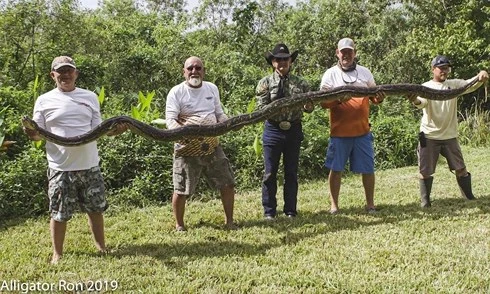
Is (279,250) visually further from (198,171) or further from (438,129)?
(438,129)

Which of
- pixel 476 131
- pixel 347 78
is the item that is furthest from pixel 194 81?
pixel 476 131

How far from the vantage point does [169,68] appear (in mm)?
11398

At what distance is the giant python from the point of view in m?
3.88

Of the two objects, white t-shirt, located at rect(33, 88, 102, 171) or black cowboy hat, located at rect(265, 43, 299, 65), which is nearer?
white t-shirt, located at rect(33, 88, 102, 171)

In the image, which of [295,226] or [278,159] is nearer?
[295,226]

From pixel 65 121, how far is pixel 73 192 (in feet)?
2.10

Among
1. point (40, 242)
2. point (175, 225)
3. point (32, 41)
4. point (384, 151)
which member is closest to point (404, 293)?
point (175, 225)

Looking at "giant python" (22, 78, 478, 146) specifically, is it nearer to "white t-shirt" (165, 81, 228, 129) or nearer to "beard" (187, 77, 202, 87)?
"white t-shirt" (165, 81, 228, 129)

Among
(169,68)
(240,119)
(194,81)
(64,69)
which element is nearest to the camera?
(64,69)

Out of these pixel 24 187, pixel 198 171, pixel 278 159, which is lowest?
pixel 24 187

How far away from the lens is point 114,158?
652 centimetres

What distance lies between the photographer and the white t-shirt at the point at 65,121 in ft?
13.0

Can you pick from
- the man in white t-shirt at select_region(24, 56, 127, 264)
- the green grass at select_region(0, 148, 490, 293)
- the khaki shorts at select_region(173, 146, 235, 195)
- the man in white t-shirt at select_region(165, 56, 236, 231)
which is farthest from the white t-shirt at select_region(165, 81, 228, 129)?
the green grass at select_region(0, 148, 490, 293)

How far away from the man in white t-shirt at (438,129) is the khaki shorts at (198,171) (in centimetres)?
241
